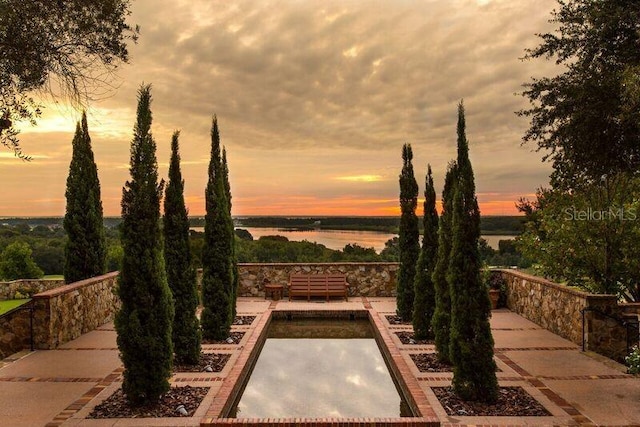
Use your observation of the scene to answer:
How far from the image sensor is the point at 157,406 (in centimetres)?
617

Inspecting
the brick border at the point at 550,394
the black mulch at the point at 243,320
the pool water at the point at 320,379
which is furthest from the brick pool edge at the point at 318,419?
the brick border at the point at 550,394

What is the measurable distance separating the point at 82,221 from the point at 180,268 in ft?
19.0

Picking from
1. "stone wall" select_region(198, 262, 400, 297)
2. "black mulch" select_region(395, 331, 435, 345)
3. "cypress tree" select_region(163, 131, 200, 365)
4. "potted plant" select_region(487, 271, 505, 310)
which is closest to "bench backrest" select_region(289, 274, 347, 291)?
"stone wall" select_region(198, 262, 400, 297)

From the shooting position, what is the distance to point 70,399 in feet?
21.2

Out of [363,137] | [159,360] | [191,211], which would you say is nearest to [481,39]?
[363,137]

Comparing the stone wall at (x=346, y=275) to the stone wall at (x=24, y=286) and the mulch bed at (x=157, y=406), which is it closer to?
the stone wall at (x=24, y=286)

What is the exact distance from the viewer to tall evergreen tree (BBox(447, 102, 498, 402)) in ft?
20.4

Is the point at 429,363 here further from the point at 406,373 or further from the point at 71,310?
the point at 71,310

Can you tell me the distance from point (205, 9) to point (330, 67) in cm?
397

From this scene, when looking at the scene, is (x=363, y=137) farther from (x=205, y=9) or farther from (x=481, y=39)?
(x=205, y=9)

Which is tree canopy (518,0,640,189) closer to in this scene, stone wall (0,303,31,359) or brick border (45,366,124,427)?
brick border (45,366,124,427)

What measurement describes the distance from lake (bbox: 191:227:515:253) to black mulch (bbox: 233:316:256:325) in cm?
1002

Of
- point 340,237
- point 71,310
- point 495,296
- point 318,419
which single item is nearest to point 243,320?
point 71,310

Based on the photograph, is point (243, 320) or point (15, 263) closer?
point (243, 320)
